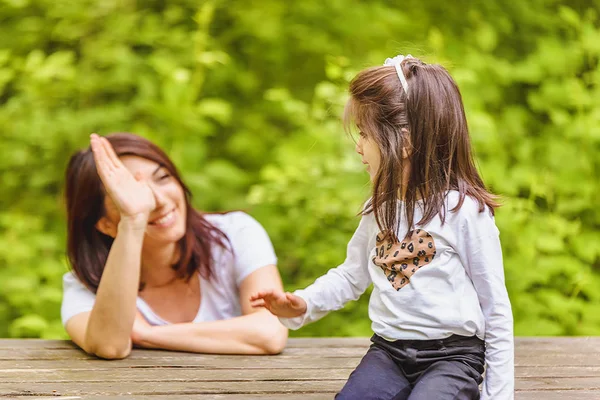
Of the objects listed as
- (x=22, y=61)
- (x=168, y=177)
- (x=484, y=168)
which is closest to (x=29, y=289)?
(x=22, y=61)

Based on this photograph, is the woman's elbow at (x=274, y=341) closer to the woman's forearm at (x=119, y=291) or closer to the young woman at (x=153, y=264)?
the young woman at (x=153, y=264)

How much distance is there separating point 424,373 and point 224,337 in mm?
784

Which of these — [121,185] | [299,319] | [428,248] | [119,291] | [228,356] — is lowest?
[228,356]

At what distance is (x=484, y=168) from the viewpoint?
3.86 m

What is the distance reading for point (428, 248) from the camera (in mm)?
1620

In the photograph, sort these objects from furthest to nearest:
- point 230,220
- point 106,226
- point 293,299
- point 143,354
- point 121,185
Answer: point 230,220 < point 106,226 < point 143,354 < point 121,185 < point 293,299

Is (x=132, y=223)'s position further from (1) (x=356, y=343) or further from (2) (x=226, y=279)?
(1) (x=356, y=343)

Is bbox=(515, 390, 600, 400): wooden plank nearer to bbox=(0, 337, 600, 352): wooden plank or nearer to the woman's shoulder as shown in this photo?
bbox=(0, 337, 600, 352): wooden plank

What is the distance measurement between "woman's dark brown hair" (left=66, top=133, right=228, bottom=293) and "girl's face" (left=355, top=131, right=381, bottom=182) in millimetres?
889

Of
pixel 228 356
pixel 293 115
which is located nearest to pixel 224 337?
pixel 228 356

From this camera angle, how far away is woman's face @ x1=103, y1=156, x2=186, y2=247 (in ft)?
7.63

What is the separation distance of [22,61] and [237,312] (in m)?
2.47

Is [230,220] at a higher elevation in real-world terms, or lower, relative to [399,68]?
lower

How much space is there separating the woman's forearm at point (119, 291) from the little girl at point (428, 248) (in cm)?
75
